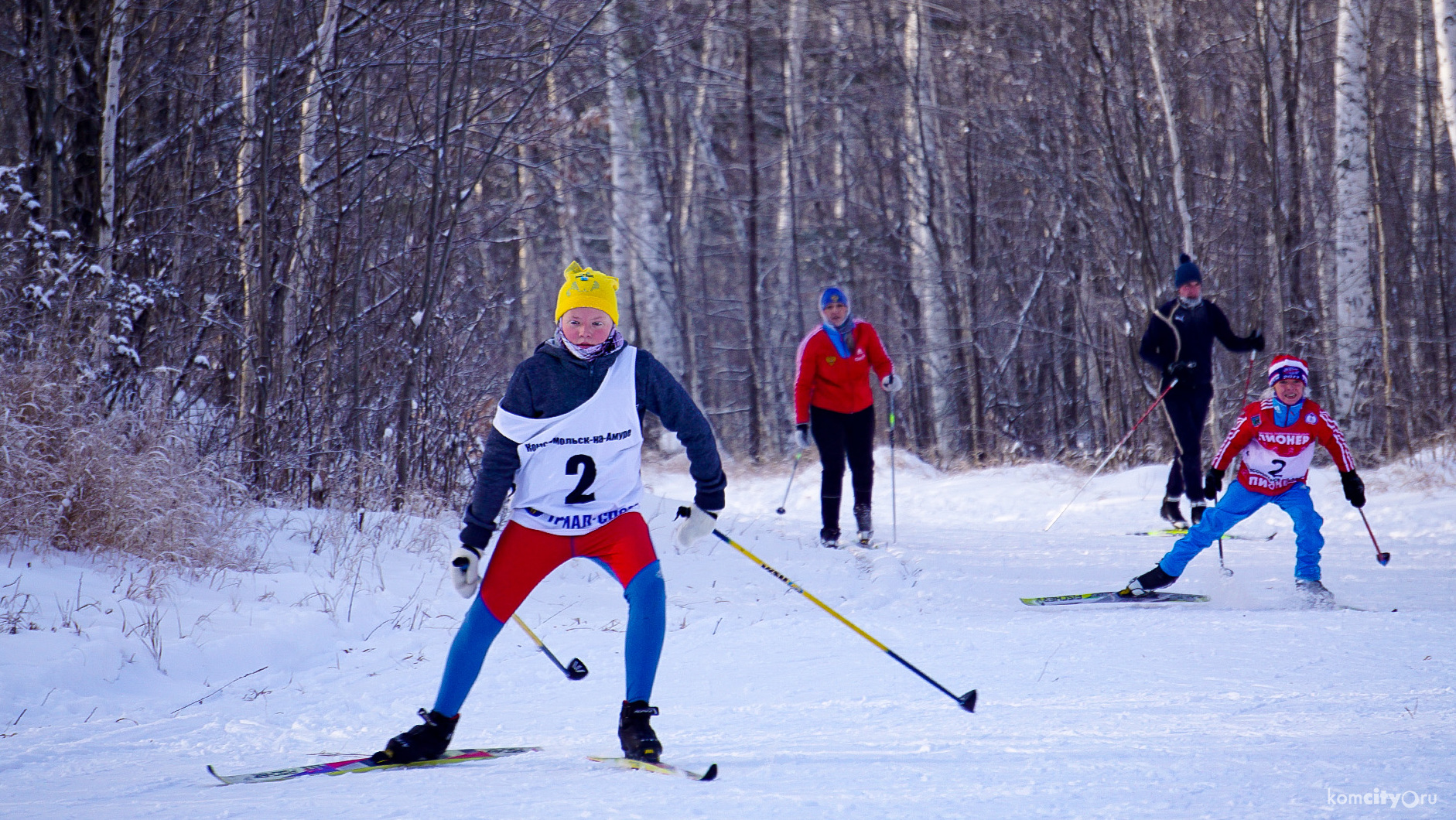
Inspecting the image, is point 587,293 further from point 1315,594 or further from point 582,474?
point 1315,594

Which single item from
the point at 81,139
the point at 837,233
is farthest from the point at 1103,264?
the point at 81,139

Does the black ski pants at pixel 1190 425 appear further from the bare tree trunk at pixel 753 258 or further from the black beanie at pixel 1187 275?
the bare tree trunk at pixel 753 258

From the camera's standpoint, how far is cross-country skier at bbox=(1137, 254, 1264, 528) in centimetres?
923

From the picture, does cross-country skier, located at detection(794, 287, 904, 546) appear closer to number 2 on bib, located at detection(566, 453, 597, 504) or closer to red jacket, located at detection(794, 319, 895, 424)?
red jacket, located at detection(794, 319, 895, 424)

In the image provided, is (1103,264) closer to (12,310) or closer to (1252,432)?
(1252,432)

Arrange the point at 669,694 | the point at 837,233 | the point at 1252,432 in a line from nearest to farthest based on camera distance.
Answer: the point at 669,694 < the point at 1252,432 < the point at 837,233

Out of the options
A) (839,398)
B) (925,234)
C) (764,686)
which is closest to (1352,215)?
(925,234)

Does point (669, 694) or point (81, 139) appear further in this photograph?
point (81, 139)

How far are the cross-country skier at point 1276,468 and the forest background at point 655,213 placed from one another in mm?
5728

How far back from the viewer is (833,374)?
28.7ft

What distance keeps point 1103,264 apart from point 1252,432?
11.9m

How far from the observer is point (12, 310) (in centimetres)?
694

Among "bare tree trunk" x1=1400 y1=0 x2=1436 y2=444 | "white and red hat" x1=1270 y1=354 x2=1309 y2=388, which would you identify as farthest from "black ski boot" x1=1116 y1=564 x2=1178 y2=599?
"bare tree trunk" x1=1400 y1=0 x2=1436 y2=444

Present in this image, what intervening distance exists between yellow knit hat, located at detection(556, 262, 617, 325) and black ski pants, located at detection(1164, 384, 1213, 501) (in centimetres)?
668
